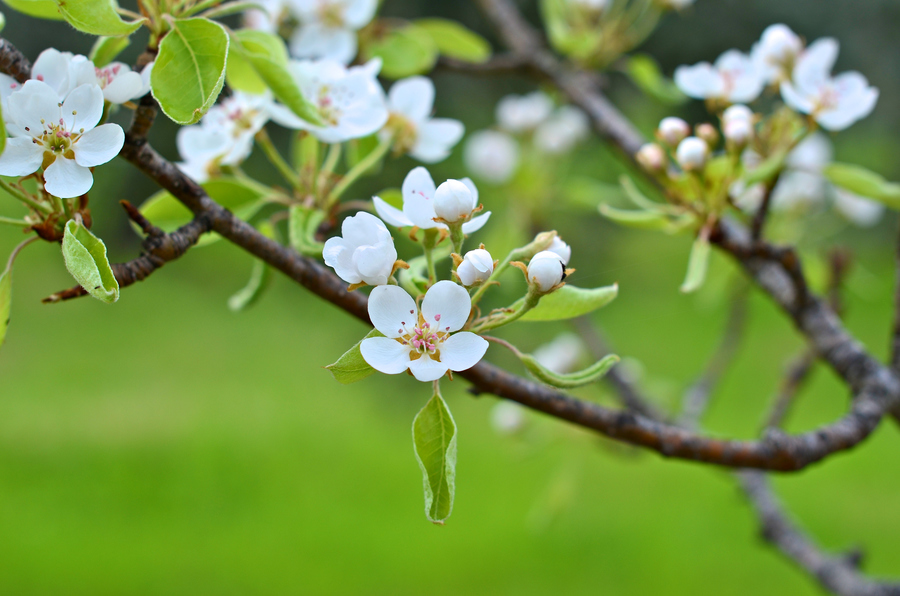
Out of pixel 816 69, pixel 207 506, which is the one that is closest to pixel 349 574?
pixel 207 506

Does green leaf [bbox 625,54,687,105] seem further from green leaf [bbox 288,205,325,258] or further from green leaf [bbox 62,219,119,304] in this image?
green leaf [bbox 62,219,119,304]

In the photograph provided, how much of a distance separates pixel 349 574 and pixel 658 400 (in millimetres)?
1059

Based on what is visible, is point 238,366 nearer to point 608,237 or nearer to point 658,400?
point 608,237

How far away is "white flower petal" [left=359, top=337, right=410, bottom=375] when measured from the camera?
1.32 feet

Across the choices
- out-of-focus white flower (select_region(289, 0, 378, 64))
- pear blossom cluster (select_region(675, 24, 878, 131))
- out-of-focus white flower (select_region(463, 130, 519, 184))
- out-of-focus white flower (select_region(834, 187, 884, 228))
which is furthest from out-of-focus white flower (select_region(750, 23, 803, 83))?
out-of-focus white flower (select_region(463, 130, 519, 184))

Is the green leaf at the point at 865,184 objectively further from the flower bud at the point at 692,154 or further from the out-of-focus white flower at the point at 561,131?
the out-of-focus white flower at the point at 561,131

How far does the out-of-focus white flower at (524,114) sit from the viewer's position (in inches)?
62.9

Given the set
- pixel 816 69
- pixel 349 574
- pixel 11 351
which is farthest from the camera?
pixel 11 351

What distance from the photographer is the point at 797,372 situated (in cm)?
117

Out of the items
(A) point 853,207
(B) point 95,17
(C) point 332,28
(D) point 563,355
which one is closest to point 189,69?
(B) point 95,17

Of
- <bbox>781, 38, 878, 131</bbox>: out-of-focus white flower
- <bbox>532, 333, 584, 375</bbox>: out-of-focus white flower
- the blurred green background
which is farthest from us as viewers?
the blurred green background

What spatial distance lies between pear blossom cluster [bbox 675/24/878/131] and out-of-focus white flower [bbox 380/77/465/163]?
270 mm

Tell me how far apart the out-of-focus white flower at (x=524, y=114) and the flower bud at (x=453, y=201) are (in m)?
1.21

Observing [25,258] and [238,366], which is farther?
[238,366]
